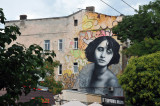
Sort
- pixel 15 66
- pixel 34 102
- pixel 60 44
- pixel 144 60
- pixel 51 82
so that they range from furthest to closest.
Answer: pixel 60 44 → pixel 51 82 → pixel 144 60 → pixel 34 102 → pixel 15 66

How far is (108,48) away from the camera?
46.7 m

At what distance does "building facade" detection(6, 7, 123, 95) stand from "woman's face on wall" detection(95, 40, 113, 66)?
2.97 feet

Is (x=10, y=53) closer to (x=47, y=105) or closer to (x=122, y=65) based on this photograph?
(x=47, y=105)

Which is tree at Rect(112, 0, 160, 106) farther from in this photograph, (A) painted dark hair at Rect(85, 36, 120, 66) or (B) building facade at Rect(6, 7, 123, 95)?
(B) building facade at Rect(6, 7, 123, 95)

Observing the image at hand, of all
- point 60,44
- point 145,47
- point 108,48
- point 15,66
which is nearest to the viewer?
point 15,66

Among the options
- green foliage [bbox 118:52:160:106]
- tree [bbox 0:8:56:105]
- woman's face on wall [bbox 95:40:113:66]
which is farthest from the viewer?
woman's face on wall [bbox 95:40:113:66]

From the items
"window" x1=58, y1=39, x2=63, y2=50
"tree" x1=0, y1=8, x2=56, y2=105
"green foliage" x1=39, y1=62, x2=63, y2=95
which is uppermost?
"window" x1=58, y1=39, x2=63, y2=50

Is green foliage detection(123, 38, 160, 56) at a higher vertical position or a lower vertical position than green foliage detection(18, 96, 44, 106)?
higher

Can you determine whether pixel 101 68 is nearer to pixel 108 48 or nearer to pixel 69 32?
pixel 108 48

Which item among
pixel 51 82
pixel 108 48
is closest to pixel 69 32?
pixel 108 48

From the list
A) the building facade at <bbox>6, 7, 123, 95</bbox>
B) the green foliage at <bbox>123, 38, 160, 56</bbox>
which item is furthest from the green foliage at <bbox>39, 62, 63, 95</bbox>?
the green foliage at <bbox>123, 38, 160, 56</bbox>

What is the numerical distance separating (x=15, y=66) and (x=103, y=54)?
37.8 meters

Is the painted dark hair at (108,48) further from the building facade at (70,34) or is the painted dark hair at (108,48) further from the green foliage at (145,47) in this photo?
the green foliage at (145,47)

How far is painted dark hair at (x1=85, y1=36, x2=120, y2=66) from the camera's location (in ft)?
152
